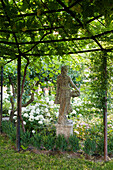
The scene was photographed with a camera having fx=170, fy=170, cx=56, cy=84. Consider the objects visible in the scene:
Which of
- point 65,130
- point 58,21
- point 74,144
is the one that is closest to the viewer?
point 58,21

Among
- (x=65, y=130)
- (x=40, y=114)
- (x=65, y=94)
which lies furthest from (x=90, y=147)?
(x=40, y=114)

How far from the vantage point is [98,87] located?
3.51m

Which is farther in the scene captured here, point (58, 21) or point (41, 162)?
point (41, 162)

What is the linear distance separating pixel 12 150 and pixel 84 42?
291cm

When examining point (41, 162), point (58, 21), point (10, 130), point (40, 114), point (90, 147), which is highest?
point (58, 21)

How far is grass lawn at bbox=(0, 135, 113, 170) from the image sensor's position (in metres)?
3.21

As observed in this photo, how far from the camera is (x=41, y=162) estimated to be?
3406 millimetres

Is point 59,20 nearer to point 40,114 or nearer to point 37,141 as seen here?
point 37,141

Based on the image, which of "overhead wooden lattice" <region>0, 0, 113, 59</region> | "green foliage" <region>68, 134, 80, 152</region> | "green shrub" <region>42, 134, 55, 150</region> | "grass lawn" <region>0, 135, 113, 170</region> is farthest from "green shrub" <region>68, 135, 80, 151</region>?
"overhead wooden lattice" <region>0, 0, 113, 59</region>

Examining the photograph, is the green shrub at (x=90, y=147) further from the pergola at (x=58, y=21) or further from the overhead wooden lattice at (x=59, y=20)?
the overhead wooden lattice at (x=59, y=20)

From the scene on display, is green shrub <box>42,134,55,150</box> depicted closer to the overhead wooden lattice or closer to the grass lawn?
the grass lawn

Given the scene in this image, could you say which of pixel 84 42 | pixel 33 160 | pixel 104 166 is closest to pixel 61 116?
pixel 33 160

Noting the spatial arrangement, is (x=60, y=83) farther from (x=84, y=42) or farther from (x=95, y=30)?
(x=95, y=30)

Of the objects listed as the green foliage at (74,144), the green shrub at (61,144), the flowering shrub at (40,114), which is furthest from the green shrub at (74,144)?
the flowering shrub at (40,114)
